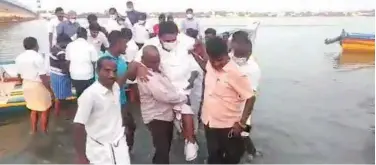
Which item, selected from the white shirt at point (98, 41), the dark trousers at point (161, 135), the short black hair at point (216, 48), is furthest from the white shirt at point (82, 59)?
the short black hair at point (216, 48)

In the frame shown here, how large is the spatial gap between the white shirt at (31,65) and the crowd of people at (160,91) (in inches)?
0.5


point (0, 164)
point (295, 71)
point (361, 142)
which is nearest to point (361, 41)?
point (295, 71)

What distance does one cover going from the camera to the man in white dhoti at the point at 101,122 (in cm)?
386

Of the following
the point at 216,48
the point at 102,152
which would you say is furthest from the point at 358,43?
the point at 102,152

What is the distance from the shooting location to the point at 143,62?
4672 mm

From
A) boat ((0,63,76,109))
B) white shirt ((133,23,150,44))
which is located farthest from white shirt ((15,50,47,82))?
white shirt ((133,23,150,44))

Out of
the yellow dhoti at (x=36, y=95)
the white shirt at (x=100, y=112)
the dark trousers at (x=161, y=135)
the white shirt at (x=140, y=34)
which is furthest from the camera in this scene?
the white shirt at (x=140, y=34)

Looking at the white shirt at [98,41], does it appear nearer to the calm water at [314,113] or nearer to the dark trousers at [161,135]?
the calm water at [314,113]

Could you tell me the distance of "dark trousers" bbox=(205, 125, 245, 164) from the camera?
4.58 metres

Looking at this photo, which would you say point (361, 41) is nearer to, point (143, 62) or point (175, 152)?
point (175, 152)

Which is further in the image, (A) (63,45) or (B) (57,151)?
(A) (63,45)

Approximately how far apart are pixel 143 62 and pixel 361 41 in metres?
14.4

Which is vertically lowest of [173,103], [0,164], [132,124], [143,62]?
[0,164]

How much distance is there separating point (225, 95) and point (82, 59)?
2748 mm
